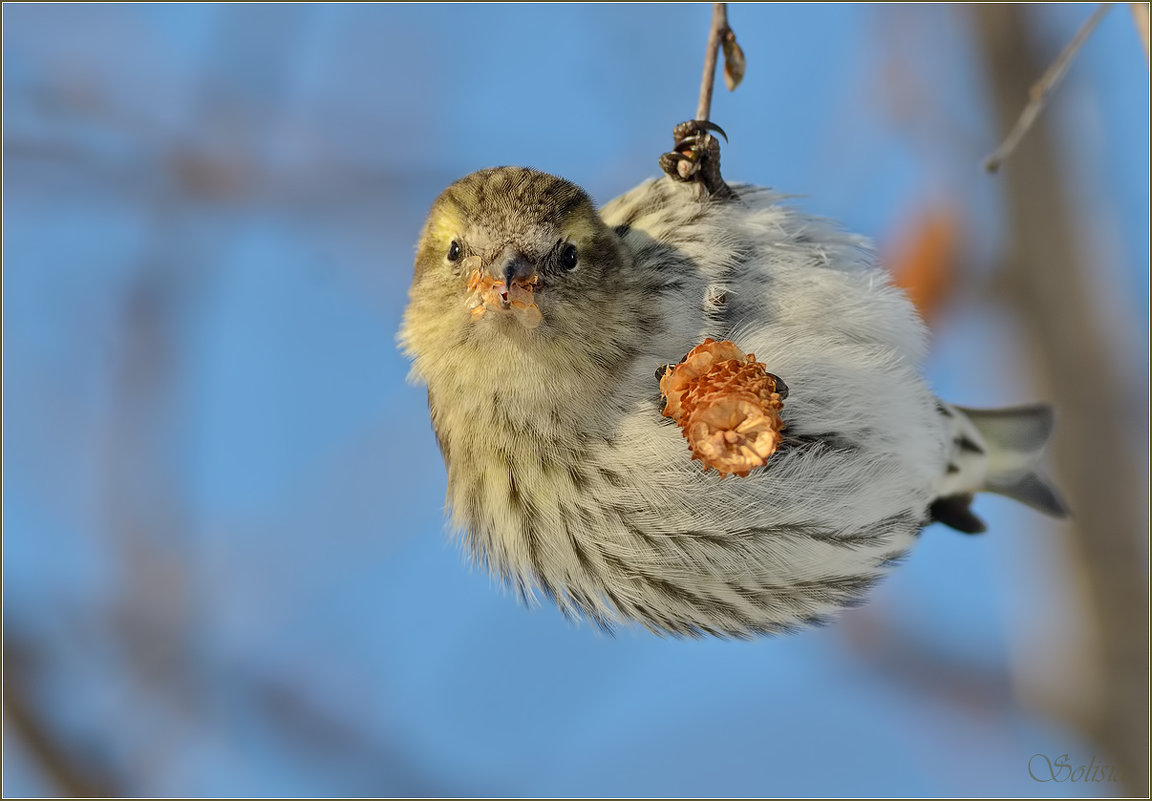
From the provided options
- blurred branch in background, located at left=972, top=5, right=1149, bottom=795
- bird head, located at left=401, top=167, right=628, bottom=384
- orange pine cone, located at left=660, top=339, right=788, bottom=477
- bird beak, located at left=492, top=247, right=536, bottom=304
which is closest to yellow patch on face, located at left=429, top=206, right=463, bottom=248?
bird head, located at left=401, top=167, right=628, bottom=384

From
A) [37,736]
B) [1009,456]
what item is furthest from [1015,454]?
[37,736]

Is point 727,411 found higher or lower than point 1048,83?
lower

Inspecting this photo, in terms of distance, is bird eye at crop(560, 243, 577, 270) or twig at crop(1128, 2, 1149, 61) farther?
bird eye at crop(560, 243, 577, 270)

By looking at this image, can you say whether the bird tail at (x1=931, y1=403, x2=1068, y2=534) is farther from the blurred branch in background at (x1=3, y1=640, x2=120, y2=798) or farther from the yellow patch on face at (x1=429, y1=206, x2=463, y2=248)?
the blurred branch in background at (x1=3, y1=640, x2=120, y2=798)

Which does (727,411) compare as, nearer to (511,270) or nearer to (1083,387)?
(511,270)

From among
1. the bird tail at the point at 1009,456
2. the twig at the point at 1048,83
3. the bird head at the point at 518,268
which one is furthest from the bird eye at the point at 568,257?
the bird tail at the point at 1009,456

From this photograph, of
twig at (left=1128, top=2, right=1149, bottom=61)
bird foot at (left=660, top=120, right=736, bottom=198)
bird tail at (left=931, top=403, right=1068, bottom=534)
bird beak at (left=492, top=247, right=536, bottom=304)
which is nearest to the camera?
twig at (left=1128, top=2, right=1149, bottom=61)

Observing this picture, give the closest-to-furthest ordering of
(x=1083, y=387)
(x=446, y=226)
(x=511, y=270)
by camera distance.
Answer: (x=511, y=270), (x=446, y=226), (x=1083, y=387)
